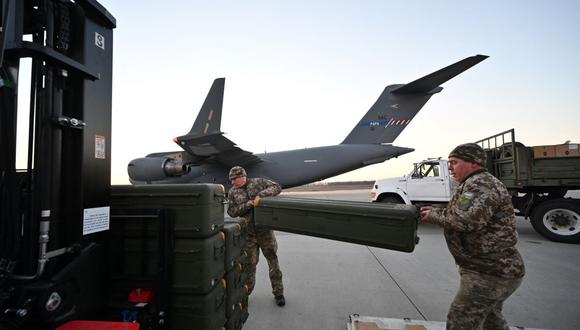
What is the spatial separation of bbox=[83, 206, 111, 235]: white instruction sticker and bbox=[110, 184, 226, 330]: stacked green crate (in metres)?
0.11

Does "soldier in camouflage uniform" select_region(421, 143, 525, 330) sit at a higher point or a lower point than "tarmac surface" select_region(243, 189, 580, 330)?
higher

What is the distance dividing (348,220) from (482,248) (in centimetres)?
97

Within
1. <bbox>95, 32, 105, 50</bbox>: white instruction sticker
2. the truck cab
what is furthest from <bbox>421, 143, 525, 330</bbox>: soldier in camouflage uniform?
the truck cab

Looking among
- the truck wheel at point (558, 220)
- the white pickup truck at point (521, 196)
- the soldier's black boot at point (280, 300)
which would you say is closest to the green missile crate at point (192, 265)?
the soldier's black boot at point (280, 300)

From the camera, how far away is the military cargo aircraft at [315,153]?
35.5 feet

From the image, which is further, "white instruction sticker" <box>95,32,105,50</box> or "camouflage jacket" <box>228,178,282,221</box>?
"camouflage jacket" <box>228,178,282,221</box>

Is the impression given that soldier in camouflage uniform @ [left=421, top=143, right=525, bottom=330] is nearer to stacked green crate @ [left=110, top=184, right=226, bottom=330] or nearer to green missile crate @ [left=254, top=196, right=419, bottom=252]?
green missile crate @ [left=254, top=196, right=419, bottom=252]

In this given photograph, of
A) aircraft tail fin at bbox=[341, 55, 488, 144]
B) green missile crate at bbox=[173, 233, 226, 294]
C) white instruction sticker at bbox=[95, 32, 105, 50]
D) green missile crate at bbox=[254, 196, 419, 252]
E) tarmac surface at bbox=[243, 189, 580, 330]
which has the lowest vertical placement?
tarmac surface at bbox=[243, 189, 580, 330]

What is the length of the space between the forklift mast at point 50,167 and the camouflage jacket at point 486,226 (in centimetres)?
233

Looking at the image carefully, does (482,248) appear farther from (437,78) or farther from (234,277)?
(437,78)

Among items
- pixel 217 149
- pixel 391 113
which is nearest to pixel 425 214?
pixel 217 149

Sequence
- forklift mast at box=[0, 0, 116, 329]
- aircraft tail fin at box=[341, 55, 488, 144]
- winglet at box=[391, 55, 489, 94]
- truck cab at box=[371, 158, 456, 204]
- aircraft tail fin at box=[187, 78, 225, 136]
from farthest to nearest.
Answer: aircraft tail fin at box=[187, 78, 225, 136], aircraft tail fin at box=[341, 55, 488, 144], truck cab at box=[371, 158, 456, 204], winglet at box=[391, 55, 489, 94], forklift mast at box=[0, 0, 116, 329]

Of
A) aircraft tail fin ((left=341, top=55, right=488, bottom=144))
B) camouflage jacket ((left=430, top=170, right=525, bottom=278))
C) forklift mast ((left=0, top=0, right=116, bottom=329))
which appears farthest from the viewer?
aircraft tail fin ((left=341, top=55, right=488, bottom=144))

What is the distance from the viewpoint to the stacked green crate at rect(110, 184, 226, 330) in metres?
1.78
